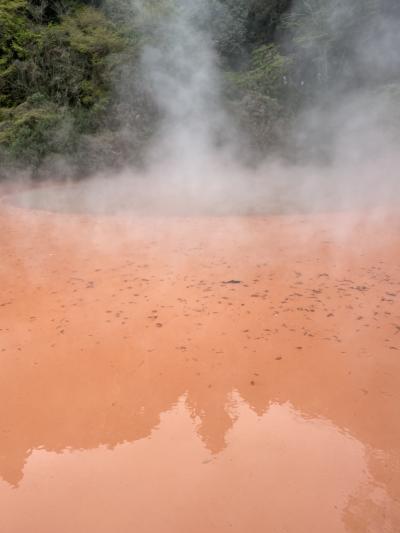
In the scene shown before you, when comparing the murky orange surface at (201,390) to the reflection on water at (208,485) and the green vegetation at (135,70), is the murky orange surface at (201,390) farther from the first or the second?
the green vegetation at (135,70)

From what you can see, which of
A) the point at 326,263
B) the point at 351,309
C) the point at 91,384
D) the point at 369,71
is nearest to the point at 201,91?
the point at 369,71

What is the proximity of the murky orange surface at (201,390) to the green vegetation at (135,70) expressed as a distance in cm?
403

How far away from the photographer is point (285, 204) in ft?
19.5

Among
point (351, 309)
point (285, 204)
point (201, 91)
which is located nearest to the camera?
point (351, 309)

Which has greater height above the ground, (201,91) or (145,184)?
(201,91)

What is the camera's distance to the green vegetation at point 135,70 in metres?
7.73

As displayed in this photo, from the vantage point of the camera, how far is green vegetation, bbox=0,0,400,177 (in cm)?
773

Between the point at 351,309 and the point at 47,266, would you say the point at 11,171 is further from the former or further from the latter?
the point at 351,309

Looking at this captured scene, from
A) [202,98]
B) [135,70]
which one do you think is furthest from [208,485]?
[135,70]

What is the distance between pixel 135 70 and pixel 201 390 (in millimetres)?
7297

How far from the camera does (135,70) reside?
324 inches

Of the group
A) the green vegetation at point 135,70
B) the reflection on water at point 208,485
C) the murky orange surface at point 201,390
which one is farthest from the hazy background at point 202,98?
the reflection on water at point 208,485

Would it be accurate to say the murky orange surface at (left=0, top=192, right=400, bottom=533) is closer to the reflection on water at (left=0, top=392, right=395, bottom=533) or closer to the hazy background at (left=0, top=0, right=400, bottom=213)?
the reflection on water at (left=0, top=392, right=395, bottom=533)

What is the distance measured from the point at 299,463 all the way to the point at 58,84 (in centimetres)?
866
